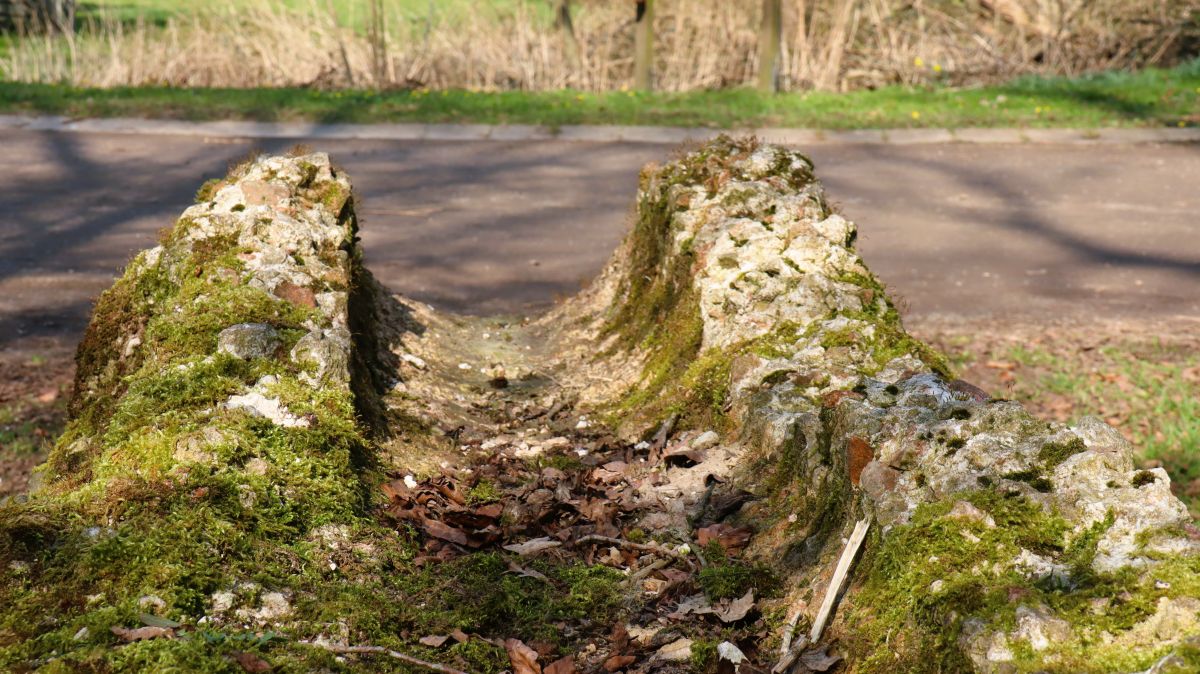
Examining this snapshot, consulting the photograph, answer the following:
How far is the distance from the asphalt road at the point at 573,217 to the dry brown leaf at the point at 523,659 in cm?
473

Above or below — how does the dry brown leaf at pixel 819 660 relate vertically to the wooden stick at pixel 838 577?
below

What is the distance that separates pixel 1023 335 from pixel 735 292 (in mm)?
3754

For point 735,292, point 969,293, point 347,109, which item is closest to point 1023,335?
point 969,293

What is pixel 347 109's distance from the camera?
42.9 feet

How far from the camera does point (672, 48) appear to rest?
50.8ft

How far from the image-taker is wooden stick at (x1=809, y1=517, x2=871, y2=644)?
2.59m

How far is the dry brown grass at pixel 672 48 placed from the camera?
48.4 ft

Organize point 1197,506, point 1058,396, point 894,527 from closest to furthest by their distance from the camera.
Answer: point 894,527, point 1197,506, point 1058,396

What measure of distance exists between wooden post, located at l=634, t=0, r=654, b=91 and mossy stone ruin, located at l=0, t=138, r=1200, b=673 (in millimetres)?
9355

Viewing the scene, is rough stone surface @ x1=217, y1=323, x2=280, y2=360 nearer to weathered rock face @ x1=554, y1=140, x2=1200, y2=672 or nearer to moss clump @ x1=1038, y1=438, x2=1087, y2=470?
weathered rock face @ x1=554, y1=140, x2=1200, y2=672

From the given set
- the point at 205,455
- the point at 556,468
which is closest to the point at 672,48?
the point at 556,468

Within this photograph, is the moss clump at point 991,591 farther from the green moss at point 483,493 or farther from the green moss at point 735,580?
the green moss at point 483,493

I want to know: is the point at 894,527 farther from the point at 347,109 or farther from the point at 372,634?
the point at 347,109

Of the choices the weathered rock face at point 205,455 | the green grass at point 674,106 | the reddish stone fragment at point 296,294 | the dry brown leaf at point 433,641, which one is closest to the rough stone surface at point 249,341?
the weathered rock face at point 205,455
